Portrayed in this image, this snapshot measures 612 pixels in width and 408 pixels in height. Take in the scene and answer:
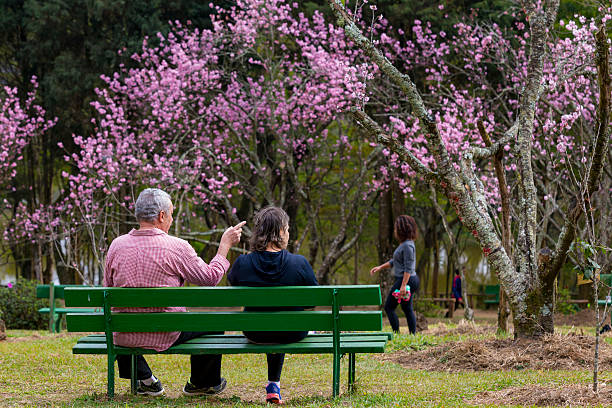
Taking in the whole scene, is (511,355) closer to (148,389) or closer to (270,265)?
(270,265)

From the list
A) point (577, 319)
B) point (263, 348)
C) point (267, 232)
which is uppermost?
point (267, 232)

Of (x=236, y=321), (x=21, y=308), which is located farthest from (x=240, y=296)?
(x=21, y=308)

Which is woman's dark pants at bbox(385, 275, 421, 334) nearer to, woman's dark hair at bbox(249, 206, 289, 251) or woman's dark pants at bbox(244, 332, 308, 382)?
woman's dark pants at bbox(244, 332, 308, 382)

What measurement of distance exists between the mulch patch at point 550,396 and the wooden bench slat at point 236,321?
0.94m

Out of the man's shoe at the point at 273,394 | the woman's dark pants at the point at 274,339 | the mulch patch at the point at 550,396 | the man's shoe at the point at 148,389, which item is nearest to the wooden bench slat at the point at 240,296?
the woman's dark pants at the point at 274,339

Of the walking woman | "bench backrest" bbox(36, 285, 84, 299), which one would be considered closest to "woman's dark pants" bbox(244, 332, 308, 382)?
the walking woman

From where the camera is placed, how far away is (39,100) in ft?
67.2

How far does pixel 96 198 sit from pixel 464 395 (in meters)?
15.3

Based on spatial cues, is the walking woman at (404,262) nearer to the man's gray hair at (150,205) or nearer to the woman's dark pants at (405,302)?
the woman's dark pants at (405,302)

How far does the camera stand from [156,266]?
4.96 meters

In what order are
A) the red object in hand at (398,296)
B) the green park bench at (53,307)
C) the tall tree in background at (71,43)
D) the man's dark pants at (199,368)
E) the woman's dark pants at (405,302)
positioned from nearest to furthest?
the man's dark pants at (199,368)
the red object in hand at (398,296)
the woman's dark pants at (405,302)
the green park bench at (53,307)
the tall tree in background at (71,43)

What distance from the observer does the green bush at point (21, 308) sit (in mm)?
14969

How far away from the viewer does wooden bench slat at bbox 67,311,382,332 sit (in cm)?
471

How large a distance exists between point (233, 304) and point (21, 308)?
11804mm
